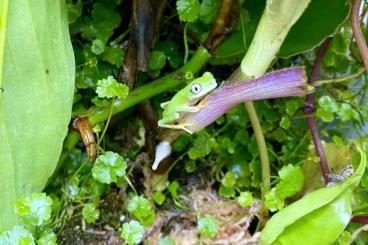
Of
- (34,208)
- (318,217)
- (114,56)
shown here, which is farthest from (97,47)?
(318,217)

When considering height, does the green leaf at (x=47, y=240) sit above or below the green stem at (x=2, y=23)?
below

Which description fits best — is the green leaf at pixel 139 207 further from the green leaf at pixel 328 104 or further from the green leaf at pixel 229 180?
the green leaf at pixel 328 104

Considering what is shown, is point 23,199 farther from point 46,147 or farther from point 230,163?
point 230,163

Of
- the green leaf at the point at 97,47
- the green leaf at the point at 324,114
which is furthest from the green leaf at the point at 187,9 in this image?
the green leaf at the point at 324,114

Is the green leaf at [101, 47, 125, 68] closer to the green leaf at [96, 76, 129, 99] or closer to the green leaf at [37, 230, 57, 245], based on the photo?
the green leaf at [96, 76, 129, 99]

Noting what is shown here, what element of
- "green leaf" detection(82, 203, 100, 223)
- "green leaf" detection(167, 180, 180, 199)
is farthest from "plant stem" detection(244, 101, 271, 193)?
"green leaf" detection(82, 203, 100, 223)

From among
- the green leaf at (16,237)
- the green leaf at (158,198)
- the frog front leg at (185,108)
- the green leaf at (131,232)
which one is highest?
the frog front leg at (185,108)

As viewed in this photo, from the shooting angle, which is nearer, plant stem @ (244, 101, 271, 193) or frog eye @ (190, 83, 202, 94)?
frog eye @ (190, 83, 202, 94)

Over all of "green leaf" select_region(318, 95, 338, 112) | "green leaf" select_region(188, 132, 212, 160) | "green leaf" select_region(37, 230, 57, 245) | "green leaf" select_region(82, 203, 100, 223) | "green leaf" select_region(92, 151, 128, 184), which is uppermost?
"green leaf" select_region(318, 95, 338, 112)
